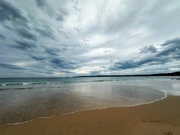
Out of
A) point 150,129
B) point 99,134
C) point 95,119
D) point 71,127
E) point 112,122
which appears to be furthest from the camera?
point 95,119

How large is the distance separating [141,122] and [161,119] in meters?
1.22

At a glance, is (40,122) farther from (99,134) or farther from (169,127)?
(169,127)

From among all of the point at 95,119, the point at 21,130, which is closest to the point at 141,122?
the point at 95,119

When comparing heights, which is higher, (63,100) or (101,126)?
(63,100)

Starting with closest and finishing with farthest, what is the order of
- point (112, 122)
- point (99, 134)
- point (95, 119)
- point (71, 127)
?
point (99, 134) < point (71, 127) < point (112, 122) < point (95, 119)

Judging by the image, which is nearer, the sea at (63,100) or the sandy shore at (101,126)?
the sandy shore at (101,126)

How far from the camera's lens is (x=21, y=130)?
15.3ft

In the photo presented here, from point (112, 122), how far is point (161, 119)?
2.56 metres

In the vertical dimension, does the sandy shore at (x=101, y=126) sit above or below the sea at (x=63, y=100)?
below

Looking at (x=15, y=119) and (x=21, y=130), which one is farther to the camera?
(x=15, y=119)

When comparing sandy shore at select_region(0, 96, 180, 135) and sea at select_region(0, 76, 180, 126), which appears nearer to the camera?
sandy shore at select_region(0, 96, 180, 135)

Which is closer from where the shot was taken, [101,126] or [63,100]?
[101,126]


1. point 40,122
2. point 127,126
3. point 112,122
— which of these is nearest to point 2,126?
point 40,122

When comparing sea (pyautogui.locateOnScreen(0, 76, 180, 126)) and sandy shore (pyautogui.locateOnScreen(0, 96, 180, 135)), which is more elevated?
sea (pyautogui.locateOnScreen(0, 76, 180, 126))
